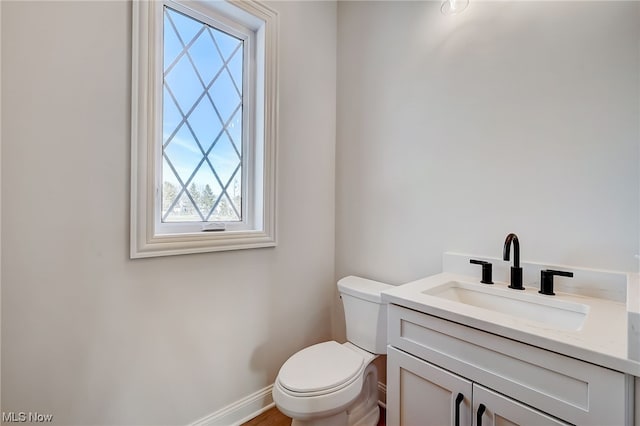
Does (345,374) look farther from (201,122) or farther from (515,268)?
(201,122)

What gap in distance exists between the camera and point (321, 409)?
111 cm

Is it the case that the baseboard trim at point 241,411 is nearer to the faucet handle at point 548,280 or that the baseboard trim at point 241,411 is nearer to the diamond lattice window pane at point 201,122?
the diamond lattice window pane at point 201,122

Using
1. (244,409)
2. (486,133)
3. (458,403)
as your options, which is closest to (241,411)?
(244,409)

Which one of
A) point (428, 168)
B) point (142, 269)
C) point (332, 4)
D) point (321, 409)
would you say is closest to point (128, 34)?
point (142, 269)

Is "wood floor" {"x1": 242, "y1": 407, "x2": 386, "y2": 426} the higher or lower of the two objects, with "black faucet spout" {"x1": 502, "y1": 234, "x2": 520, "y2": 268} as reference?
lower

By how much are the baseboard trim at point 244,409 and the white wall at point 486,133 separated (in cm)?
85

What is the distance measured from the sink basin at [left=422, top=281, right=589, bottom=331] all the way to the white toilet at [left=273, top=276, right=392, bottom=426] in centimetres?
35

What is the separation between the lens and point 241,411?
1.48 meters

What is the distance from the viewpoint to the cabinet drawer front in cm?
63

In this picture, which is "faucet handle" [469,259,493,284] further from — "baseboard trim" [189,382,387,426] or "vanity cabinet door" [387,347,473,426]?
"baseboard trim" [189,382,387,426]

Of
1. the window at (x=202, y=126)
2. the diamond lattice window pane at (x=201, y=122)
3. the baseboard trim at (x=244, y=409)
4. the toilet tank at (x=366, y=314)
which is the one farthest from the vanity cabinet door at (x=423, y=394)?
the diamond lattice window pane at (x=201, y=122)

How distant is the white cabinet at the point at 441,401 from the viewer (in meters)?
0.77

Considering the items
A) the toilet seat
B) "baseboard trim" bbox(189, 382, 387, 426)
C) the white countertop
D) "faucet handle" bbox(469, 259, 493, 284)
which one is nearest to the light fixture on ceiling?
"faucet handle" bbox(469, 259, 493, 284)

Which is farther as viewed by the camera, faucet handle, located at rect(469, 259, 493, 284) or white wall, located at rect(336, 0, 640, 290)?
faucet handle, located at rect(469, 259, 493, 284)
